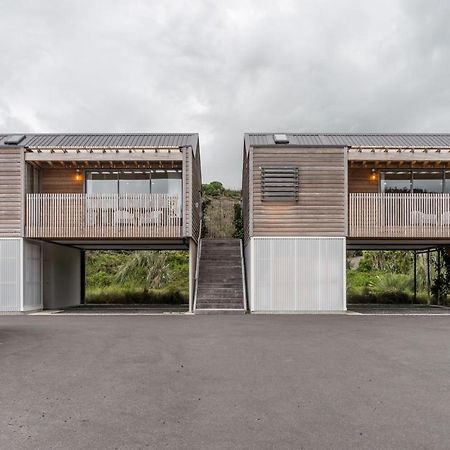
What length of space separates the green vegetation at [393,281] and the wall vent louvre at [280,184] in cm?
789

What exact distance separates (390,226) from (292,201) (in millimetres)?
3481

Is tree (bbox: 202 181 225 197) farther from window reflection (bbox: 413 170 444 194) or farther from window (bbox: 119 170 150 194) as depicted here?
window reflection (bbox: 413 170 444 194)

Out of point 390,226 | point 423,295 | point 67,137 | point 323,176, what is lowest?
point 423,295

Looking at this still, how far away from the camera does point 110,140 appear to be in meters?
17.5

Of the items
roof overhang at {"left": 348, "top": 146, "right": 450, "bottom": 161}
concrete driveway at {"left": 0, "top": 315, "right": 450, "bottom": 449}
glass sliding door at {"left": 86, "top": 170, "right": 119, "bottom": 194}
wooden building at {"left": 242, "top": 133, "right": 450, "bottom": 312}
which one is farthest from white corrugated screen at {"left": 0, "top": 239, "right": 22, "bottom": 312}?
roof overhang at {"left": 348, "top": 146, "right": 450, "bottom": 161}

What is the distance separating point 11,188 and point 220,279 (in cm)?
787

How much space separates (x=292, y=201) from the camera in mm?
15125

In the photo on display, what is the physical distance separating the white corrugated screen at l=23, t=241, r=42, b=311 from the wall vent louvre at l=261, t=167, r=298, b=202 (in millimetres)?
8153

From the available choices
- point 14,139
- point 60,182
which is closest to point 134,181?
point 60,182

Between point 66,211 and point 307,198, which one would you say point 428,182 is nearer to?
point 307,198

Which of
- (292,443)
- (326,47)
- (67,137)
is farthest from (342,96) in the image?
(292,443)

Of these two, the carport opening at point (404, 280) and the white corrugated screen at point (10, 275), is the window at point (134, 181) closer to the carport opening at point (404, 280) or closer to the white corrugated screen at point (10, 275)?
the white corrugated screen at point (10, 275)

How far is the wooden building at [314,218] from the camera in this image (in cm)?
1499

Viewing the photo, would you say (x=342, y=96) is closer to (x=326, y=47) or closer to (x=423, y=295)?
(x=326, y=47)
